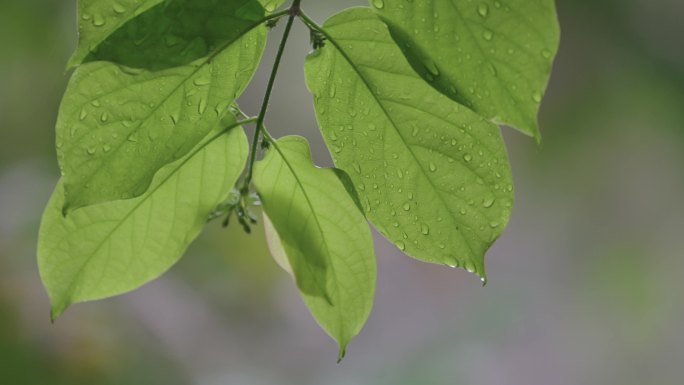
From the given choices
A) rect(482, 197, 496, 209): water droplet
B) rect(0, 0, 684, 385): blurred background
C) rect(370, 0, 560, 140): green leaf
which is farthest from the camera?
rect(0, 0, 684, 385): blurred background

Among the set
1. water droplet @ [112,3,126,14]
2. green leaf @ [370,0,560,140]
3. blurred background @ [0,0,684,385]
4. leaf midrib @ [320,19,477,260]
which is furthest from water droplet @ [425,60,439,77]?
blurred background @ [0,0,684,385]

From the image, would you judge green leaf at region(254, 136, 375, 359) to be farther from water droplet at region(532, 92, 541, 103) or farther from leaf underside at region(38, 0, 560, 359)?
water droplet at region(532, 92, 541, 103)

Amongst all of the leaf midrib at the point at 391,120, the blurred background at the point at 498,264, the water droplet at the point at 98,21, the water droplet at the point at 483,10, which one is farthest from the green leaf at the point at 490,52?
the blurred background at the point at 498,264

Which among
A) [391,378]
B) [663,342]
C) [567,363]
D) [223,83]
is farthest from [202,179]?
[663,342]

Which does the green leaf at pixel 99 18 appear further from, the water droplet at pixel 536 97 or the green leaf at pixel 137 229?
the water droplet at pixel 536 97

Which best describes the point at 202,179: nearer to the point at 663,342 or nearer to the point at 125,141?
the point at 125,141

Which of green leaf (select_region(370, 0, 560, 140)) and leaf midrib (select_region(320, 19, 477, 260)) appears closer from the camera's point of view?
green leaf (select_region(370, 0, 560, 140))
